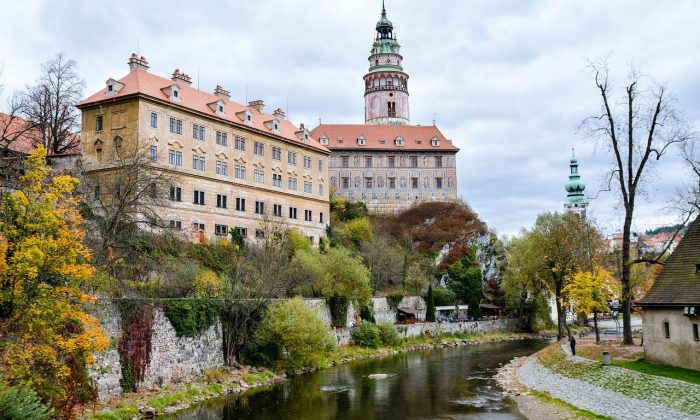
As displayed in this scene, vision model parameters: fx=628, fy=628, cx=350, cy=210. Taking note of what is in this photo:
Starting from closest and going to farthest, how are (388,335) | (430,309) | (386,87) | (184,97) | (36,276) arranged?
1. (36,276)
2. (388,335)
3. (184,97)
4. (430,309)
5. (386,87)

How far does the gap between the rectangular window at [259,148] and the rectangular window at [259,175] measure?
1.45 metres

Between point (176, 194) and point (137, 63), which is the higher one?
point (137, 63)

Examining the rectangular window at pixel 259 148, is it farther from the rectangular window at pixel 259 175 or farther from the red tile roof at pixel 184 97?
the rectangular window at pixel 259 175

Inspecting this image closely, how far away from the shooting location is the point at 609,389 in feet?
72.8

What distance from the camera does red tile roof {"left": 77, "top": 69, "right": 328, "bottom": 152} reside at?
41.4 meters

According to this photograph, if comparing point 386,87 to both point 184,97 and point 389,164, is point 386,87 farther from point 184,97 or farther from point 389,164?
point 184,97

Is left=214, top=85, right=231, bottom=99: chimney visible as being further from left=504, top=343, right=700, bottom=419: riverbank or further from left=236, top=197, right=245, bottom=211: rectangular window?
left=504, top=343, right=700, bottom=419: riverbank

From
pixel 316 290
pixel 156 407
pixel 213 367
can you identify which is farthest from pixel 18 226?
pixel 316 290

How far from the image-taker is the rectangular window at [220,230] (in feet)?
149

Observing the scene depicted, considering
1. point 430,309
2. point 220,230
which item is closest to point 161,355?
point 220,230

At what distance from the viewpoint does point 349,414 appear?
22625mm

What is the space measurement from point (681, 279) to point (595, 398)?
582 centimetres

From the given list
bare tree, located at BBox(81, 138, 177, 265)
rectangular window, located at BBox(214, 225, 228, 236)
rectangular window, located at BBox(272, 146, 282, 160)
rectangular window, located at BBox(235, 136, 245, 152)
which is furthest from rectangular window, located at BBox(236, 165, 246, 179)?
bare tree, located at BBox(81, 138, 177, 265)

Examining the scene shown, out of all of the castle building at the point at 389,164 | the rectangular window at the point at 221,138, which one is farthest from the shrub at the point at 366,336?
the castle building at the point at 389,164
